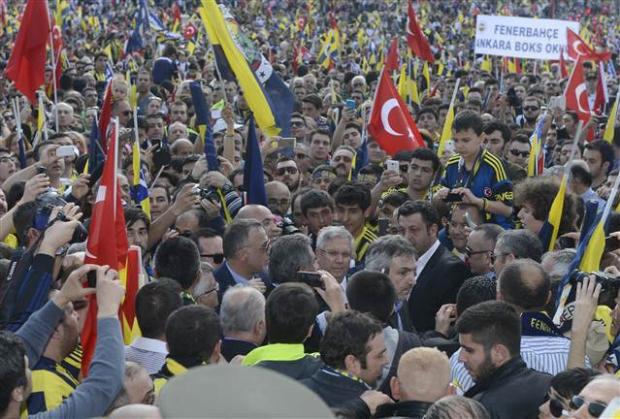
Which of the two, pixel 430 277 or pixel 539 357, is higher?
pixel 539 357

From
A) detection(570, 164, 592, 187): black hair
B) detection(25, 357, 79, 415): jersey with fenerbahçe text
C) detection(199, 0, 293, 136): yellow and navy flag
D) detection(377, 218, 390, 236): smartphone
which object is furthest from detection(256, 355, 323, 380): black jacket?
detection(199, 0, 293, 136): yellow and navy flag

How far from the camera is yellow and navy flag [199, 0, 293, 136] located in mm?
A: 10125

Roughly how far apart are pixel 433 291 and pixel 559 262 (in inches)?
33.6

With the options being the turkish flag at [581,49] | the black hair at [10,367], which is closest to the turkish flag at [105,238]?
the black hair at [10,367]

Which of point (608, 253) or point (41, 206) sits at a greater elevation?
point (41, 206)

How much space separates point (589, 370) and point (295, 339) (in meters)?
1.26

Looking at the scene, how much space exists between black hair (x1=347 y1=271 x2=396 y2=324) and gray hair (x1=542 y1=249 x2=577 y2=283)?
128 centimetres

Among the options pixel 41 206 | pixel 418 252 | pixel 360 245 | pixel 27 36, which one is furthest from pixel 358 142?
pixel 41 206

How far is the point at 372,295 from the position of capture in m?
5.44

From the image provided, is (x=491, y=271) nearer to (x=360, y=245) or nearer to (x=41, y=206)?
(x=360, y=245)

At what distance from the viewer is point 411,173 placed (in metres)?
9.14

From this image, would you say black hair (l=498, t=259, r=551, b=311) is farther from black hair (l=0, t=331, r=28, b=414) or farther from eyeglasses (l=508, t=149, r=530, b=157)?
eyeglasses (l=508, t=149, r=530, b=157)

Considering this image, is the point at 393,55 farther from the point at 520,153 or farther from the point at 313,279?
the point at 313,279

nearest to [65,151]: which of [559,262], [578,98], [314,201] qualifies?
[314,201]
